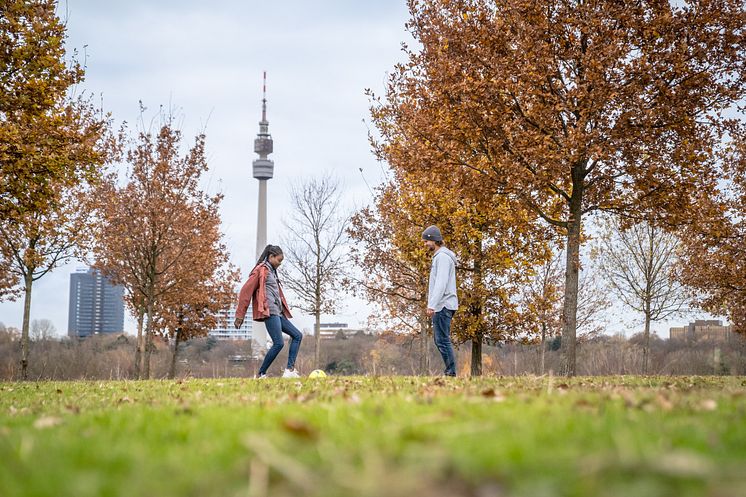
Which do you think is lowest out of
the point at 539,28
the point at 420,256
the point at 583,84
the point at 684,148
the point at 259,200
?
the point at 420,256

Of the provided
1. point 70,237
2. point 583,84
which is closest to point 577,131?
point 583,84

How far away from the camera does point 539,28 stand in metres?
12.8

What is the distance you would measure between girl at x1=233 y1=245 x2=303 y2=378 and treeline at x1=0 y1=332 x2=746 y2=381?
9.08 metres

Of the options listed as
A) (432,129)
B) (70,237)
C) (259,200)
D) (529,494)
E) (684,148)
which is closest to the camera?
(529,494)

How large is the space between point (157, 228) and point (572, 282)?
1386 cm

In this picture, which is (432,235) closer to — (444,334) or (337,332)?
(444,334)

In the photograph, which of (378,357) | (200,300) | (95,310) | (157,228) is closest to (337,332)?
(378,357)

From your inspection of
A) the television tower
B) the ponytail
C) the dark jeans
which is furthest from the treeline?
the television tower

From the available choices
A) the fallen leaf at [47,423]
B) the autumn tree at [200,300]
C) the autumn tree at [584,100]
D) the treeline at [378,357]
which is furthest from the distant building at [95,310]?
the fallen leaf at [47,423]

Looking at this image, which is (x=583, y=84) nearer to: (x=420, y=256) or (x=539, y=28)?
(x=539, y=28)

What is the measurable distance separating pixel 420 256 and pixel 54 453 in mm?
16567

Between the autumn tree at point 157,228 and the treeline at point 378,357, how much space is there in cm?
319

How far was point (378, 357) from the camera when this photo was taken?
46.2 metres

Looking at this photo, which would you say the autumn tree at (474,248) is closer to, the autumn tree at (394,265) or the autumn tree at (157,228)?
the autumn tree at (394,265)
